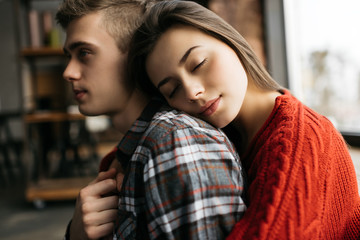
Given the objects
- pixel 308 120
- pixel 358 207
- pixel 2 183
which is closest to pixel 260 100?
pixel 308 120

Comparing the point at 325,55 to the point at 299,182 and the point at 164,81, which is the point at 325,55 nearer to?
the point at 164,81

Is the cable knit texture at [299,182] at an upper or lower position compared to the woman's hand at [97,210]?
upper

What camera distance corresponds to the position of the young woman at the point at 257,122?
2.05 feet

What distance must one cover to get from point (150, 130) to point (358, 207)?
538 mm

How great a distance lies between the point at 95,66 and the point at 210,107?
40 cm

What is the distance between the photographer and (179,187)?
24.3 inches

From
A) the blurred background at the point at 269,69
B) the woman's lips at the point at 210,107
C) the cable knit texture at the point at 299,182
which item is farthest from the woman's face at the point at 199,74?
the blurred background at the point at 269,69

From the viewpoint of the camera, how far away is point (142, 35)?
2.97ft

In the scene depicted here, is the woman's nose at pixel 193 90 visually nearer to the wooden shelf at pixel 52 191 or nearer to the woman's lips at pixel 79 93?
the woman's lips at pixel 79 93

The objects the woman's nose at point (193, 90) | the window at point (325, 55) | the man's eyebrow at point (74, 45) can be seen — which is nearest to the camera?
the woman's nose at point (193, 90)

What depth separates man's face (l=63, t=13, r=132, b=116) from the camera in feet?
3.32

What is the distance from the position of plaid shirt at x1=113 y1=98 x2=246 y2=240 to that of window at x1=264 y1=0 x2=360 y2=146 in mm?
1244

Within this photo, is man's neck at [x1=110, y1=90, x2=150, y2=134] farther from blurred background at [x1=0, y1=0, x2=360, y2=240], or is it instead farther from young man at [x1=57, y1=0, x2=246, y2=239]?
blurred background at [x1=0, y1=0, x2=360, y2=240]

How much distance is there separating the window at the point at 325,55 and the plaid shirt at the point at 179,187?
1.24 m
